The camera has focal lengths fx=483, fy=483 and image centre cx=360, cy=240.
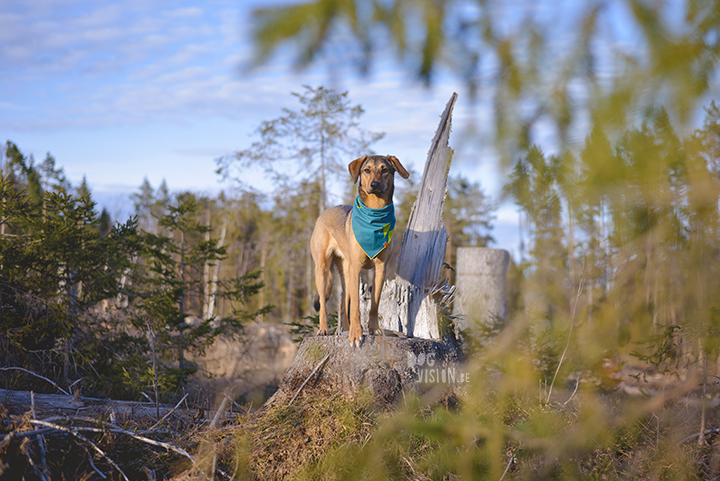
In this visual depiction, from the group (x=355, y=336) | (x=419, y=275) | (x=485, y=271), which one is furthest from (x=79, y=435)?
(x=485, y=271)

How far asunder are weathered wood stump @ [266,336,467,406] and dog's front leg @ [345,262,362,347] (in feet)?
0.28

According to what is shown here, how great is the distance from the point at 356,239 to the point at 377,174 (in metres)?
0.65

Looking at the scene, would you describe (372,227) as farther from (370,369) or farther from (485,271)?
(485,271)

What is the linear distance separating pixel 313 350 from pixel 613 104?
4.01 meters

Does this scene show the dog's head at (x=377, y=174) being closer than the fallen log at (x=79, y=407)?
No

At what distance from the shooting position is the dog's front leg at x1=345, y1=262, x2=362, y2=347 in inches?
179

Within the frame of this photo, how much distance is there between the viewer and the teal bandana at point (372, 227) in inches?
175

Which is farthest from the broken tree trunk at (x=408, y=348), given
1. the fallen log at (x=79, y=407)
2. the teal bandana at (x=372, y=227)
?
the fallen log at (x=79, y=407)

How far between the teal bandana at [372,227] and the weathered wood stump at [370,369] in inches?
34.5

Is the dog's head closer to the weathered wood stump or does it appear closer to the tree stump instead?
the weathered wood stump

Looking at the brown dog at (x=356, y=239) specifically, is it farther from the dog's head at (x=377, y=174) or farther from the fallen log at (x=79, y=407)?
the fallen log at (x=79, y=407)

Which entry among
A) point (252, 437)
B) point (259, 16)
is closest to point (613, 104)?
point (259, 16)

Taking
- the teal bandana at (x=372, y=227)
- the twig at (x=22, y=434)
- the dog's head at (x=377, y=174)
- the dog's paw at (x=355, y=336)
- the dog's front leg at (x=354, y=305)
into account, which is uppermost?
the dog's head at (x=377, y=174)

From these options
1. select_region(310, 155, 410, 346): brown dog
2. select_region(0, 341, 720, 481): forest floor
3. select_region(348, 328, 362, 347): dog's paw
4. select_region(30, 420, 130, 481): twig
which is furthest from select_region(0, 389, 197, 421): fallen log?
select_region(310, 155, 410, 346): brown dog
